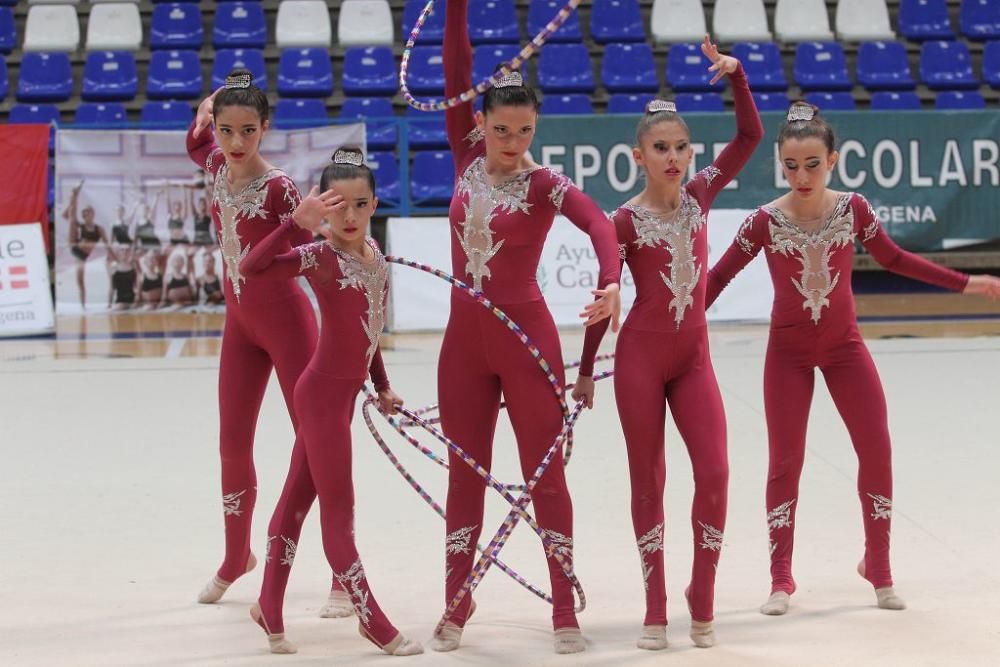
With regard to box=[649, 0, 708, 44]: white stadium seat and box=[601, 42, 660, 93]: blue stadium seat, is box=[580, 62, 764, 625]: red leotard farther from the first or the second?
box=[649, 0, 708, 44]: white stadium seat

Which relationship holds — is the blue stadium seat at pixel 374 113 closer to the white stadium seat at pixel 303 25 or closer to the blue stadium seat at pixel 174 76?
the white stadium seat at pixel 303 25

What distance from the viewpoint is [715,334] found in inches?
397

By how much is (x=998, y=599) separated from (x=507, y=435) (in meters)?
3.14

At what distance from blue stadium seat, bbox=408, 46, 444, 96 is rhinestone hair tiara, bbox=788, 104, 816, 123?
A: 8.92 m

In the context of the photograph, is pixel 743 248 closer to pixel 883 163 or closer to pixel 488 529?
pixel 488 529

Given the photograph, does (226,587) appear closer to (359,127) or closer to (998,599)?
(998,599)

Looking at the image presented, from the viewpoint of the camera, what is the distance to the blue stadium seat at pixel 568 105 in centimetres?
1280

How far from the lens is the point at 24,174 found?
11117mm

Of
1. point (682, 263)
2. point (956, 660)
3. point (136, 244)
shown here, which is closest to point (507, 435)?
point (682, 263)

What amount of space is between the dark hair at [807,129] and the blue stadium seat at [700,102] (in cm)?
871

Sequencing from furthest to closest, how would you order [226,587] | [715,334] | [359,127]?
[359,127], [715,334], [226,587]

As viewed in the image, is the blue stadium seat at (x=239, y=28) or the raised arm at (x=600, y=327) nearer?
the raised arm at (x=600, y=327)

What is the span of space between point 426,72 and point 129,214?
11.1 feet

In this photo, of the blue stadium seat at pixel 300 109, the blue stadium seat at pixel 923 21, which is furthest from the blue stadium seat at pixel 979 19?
the blue stadium seat at pixel 300 109
